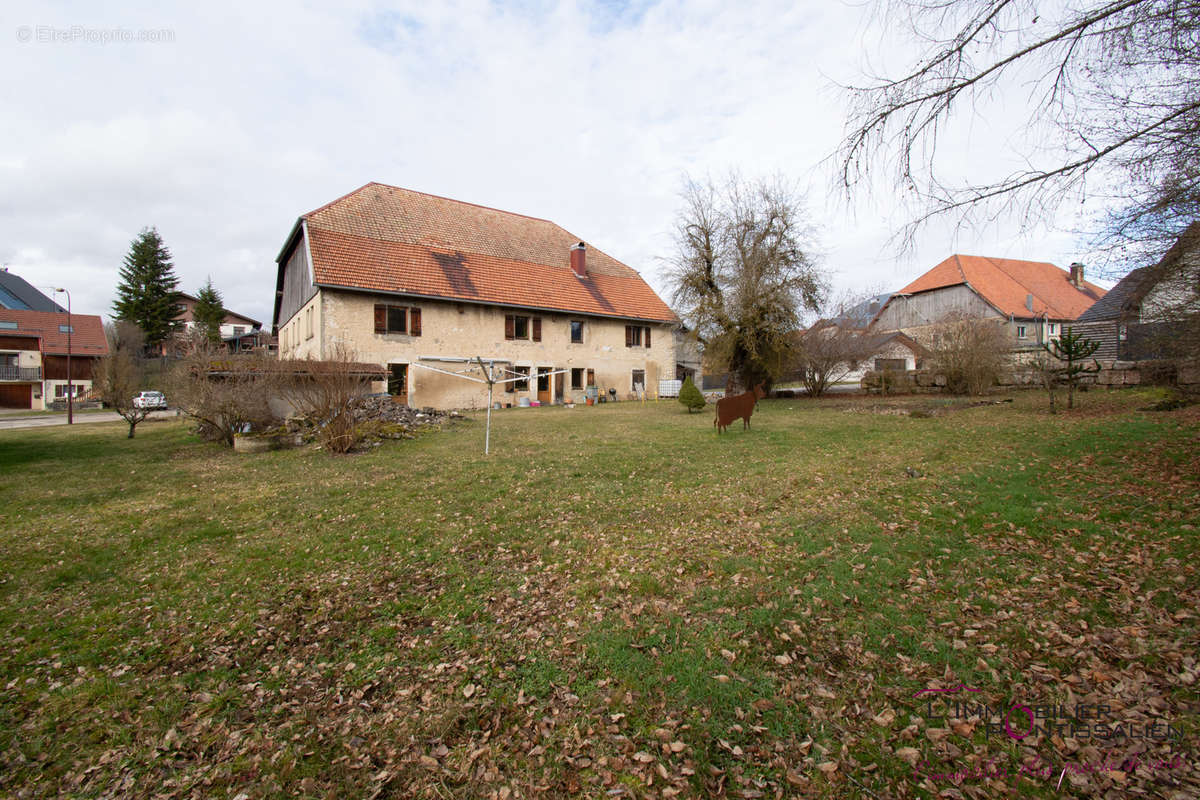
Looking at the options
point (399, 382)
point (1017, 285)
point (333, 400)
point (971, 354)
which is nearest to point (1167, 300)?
point (971, 354)

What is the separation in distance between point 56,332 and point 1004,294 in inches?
2994

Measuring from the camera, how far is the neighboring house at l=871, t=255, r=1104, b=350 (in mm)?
37469

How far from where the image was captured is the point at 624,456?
10.2 m

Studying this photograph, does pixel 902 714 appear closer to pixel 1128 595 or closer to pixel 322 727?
pixel 1128 595

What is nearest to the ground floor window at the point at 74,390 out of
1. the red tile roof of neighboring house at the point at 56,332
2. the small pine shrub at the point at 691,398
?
the red tile roof of neighboring house at the point at 56,332

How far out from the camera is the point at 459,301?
2331 cm

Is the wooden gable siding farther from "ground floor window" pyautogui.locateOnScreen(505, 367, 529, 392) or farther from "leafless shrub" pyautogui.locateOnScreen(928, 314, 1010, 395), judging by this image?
"leafless shrub" pyautogui.locateOnScreen(928, 314, 1010, 395)

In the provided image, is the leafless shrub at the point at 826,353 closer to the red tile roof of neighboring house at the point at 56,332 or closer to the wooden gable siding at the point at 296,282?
the wooden gable siding at the point at 296,282

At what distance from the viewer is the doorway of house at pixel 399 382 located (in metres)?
22.4

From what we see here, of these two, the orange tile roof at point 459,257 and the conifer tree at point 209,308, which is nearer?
the orange tile roof at point 459,257

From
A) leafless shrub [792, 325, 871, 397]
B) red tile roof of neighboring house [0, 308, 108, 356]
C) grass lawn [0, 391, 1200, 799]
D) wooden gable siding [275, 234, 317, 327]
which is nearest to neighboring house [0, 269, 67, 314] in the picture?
red tile roof of neighboring house [0, 308, 108, 356]

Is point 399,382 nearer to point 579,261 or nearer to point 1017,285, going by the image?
point 579,261

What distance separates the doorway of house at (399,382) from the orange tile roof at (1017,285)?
41.3 m

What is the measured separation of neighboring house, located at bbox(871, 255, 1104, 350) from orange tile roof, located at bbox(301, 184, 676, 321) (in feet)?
73.5
